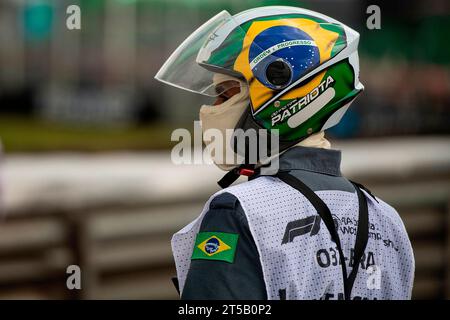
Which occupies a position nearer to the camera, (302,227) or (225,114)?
(302,227)

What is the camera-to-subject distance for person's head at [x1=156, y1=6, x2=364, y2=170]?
7.91 feet

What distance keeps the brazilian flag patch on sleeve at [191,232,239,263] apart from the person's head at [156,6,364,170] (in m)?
0.43

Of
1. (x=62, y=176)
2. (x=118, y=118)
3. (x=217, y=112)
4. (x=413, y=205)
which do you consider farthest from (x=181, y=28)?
(x=217, y=112)

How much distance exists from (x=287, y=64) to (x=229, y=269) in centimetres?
62

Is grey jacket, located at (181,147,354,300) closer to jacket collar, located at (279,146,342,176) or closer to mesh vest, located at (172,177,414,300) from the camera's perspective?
mesh vest, located at (172,177,414,300)

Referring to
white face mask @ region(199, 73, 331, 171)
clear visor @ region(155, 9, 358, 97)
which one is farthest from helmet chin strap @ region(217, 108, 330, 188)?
clear visor @ region(155, 9, 358, 97)

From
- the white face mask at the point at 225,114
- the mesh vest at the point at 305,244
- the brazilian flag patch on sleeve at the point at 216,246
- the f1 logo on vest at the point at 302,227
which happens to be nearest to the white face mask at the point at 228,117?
the white face mask at the point at 225,114

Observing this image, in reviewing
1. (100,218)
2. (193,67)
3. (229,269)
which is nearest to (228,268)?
(229,269)

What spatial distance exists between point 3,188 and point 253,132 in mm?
→ 3276

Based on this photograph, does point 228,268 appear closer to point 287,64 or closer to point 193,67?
point 287,64

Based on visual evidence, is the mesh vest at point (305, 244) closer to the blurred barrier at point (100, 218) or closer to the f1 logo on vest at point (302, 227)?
the f1 logo on vest at point (302, 227)

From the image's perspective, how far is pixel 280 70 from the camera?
240 cm

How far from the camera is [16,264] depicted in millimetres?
5469
